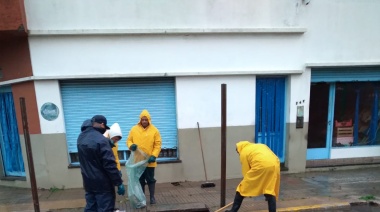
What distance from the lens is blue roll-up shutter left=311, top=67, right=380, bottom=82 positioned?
6477mm

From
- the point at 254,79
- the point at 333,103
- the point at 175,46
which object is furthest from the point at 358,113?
the point at 175,46

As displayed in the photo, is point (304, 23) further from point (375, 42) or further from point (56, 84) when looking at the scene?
point (56, 84)

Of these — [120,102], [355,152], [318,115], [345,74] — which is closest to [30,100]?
[120,102]

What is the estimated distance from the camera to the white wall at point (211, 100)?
5.88 meters

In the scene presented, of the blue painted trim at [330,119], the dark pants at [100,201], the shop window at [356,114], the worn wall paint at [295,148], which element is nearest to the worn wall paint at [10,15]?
the dark pants at [100,201]

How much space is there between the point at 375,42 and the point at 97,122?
6.47 metres

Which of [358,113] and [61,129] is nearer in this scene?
[61,129]

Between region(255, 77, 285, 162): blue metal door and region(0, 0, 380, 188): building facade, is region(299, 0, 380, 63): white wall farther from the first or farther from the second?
region(255, 77, 285, 162): blue metal door

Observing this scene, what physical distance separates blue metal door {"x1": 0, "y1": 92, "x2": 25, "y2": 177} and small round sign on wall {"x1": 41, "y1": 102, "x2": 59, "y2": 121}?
94 cm

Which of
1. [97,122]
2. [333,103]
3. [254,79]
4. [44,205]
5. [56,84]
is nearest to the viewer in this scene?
[97,122]

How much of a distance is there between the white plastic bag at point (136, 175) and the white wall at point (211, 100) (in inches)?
61.2

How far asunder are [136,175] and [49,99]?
8.52 feet

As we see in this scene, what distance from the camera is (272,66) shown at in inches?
239

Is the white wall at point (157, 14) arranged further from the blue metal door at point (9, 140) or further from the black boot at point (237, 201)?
the black boot at point (237, 201)
